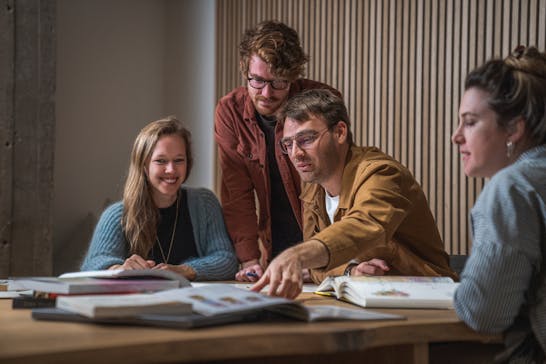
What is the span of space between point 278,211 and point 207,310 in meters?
2.21

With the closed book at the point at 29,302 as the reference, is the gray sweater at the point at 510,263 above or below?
above

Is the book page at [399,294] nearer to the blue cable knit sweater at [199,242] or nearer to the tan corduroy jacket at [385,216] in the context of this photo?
the tan corduroy jacket at [385,216]

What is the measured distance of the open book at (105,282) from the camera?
2.16m

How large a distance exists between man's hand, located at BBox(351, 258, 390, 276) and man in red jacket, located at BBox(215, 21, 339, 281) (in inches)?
31.9

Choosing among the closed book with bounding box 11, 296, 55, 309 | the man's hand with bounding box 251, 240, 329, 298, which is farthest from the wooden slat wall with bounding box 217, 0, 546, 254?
the closed book with bounding box 11, 296, 55, 309

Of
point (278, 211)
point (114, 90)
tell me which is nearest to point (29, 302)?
point (278, 211)

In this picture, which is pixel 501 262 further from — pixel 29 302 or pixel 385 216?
pixel 29 302

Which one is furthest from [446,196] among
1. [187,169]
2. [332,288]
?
[332,288]

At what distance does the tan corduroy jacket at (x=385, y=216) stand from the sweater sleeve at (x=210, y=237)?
539 mm

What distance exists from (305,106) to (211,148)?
12.9ft

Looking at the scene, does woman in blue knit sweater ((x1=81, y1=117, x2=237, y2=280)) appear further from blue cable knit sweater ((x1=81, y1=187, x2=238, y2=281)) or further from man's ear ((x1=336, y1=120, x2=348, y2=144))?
man's ear ((x1=336, y1=120, x2=348, y2=144))

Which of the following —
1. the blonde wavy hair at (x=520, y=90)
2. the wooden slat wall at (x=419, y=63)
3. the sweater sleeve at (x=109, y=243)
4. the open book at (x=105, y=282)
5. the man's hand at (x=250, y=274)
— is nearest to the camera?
the blonde wavy hair at (x=520, y=90)

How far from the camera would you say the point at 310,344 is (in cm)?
171

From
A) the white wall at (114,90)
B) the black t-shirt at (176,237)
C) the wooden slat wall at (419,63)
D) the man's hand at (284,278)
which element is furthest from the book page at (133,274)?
the white wall at (114,90)
